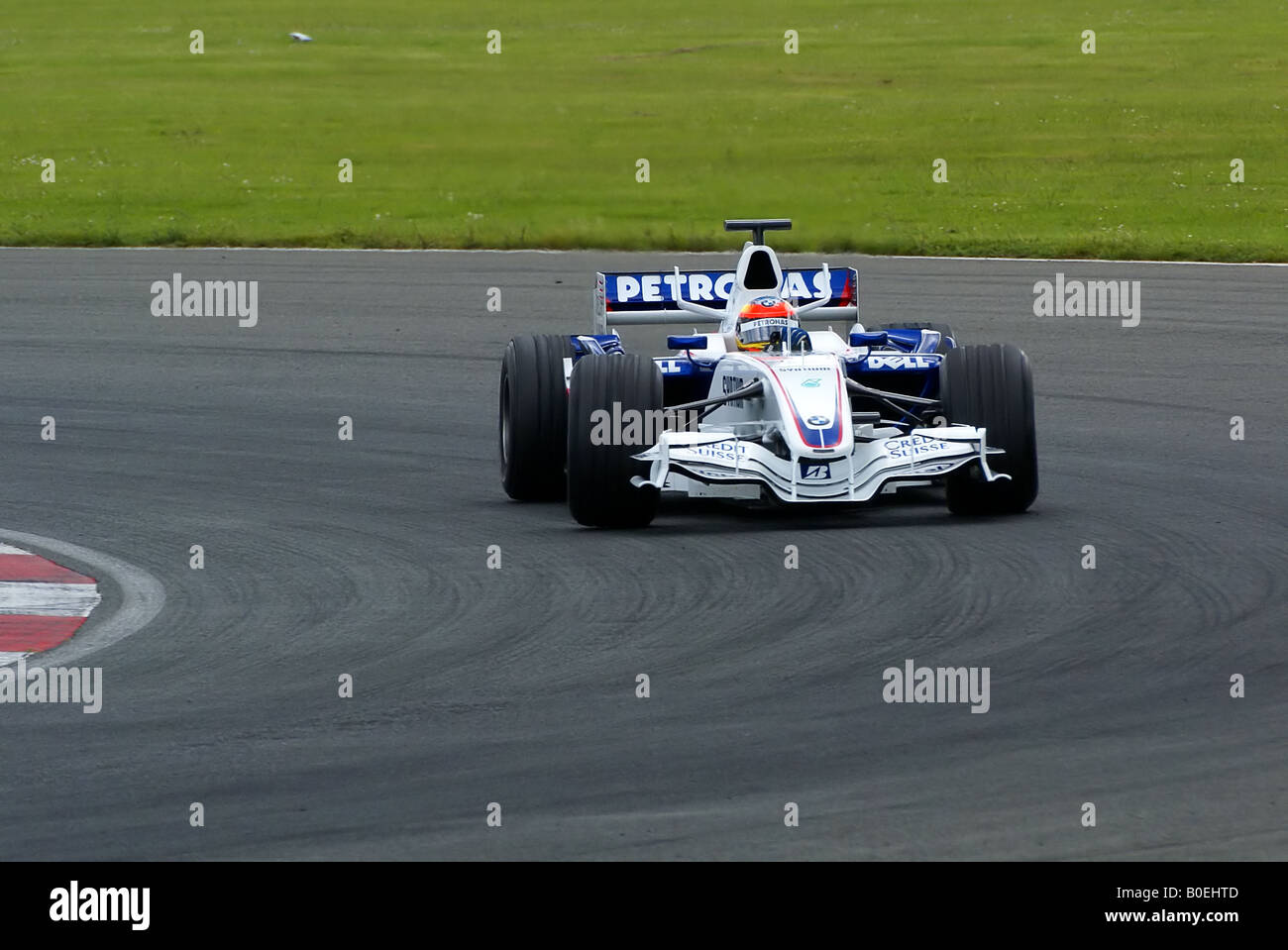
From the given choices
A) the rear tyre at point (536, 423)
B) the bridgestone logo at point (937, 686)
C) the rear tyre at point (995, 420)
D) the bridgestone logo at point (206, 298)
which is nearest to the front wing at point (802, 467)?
the rear tyre at point (995, 420)

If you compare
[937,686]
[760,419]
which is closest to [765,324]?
[760,419]

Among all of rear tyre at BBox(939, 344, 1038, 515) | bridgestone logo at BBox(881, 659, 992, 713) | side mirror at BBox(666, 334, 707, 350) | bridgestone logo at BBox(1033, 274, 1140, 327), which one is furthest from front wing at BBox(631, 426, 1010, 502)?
bridgestone logo at BBox(1033, 274, 1140, 327)

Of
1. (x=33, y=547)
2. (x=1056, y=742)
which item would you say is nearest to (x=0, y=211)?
(x=33, y=547)

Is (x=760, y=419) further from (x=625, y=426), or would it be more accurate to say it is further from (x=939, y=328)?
(x=939, y=328)

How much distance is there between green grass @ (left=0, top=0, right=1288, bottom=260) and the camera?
91.9 feet

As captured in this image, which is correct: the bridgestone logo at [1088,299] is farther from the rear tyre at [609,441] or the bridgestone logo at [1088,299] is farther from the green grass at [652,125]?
the rear tyre at [609,441]

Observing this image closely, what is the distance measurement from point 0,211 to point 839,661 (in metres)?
25.7

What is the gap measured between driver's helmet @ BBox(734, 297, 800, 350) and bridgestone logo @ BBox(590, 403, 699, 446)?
1100 mm

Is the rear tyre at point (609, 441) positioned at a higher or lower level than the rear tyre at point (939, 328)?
lower

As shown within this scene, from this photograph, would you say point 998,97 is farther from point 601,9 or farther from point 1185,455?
point 1185,455

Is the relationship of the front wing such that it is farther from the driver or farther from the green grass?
the green grass

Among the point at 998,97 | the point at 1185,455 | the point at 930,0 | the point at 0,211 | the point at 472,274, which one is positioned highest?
the point at 930,0

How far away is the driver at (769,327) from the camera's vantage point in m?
11.0

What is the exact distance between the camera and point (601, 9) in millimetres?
61969
